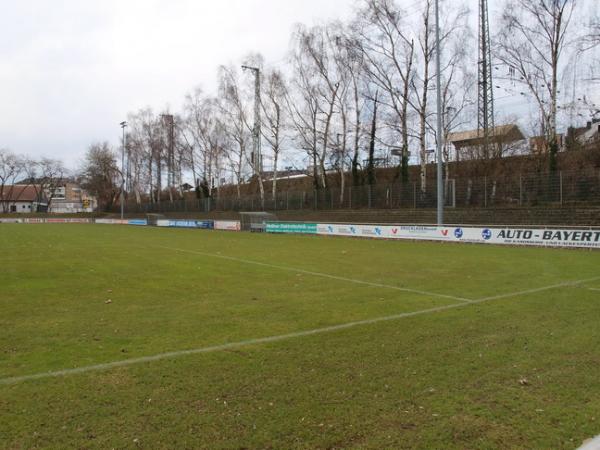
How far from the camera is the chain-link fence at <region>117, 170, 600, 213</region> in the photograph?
2634cm

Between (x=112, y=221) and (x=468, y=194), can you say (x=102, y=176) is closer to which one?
(x=112, y=221)

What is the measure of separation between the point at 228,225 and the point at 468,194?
26.3 meters

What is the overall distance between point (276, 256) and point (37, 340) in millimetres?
13317

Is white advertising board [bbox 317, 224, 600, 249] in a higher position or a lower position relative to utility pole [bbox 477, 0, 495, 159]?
lower

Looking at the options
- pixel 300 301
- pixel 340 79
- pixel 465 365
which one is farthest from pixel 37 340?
pixel 340 79

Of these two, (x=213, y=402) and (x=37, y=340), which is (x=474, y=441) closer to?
(x=213, y=402)

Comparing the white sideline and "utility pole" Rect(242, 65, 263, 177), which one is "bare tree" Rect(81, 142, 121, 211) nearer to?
"utility pole" Rect(242, 65, 263, 177)

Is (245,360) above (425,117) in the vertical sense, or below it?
below

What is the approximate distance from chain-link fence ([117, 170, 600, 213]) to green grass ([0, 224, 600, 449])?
58.5 feet

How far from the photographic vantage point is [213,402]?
441 centimetres

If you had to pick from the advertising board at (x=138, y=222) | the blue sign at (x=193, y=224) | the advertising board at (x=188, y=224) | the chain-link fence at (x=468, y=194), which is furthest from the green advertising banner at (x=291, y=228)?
the advertising board at (x=138, y=222)

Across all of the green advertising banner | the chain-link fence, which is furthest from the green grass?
the green advertising banner

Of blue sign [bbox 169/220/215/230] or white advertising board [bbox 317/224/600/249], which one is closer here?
white advertising board [bbox 317/224/600/249]

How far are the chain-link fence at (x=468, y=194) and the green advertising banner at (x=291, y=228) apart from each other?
5.38 m
